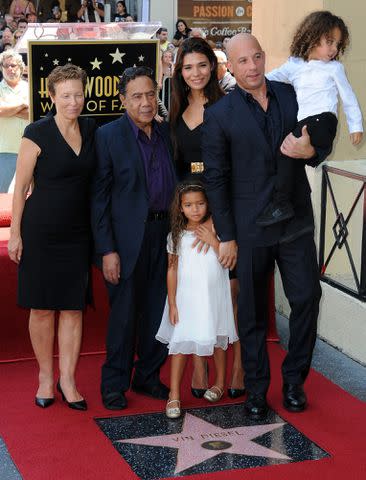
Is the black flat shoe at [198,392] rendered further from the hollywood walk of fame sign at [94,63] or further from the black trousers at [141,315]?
the hollywood walk of fame sign at [94,63]

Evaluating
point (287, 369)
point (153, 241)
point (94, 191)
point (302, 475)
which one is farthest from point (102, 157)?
point (302, 475)

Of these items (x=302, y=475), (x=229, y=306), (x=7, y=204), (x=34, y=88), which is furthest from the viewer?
(x=7, y=204)

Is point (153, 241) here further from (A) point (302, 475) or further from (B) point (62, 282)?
(A) point (302, 475)

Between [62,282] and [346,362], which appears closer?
[62,282]

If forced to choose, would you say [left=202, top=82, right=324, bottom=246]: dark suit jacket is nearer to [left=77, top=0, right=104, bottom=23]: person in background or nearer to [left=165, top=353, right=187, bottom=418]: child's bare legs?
[left=165, top=353, right=187, bottom=418]: child's bare legs

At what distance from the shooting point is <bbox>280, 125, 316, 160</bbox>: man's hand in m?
4.99

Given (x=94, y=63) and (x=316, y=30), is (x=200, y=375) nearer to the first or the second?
(x=316, y=30)

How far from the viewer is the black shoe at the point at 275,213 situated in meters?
5.11

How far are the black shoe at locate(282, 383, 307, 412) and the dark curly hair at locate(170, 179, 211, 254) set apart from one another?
0.94 m

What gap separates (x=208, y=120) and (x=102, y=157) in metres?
0.60

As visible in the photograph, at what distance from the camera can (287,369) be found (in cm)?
551

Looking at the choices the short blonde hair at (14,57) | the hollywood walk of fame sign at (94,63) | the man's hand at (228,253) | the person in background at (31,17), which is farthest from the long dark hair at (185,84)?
the person in background at (31,17)

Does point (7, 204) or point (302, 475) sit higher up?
point (7, 204)

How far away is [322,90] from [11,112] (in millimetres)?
4789
